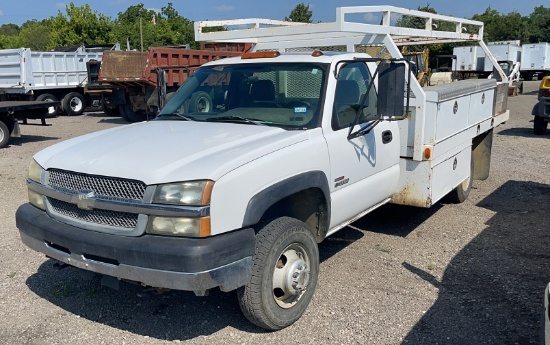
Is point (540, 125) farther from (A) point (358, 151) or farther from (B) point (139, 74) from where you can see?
(B) point (139, 74)

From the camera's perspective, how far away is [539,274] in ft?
16.1

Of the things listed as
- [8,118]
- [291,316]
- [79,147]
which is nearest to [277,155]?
[291,316]

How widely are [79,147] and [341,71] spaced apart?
224cm

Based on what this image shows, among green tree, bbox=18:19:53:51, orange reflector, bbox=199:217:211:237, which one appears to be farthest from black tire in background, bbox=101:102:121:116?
green tree, bbox=18:19:53:51

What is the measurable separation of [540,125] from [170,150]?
41.3ft

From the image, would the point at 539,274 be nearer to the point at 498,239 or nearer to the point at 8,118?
the point at 498,239

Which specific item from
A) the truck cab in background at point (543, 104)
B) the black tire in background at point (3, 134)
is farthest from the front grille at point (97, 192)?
the truck cab in background at point (543, 104)

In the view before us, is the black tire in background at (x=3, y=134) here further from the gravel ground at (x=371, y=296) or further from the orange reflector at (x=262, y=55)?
the orange reflector at (x=262, y=55)

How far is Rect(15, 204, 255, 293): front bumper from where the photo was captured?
3189 millimetres

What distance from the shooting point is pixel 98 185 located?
350 cm

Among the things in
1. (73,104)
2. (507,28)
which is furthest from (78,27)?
(507,28)

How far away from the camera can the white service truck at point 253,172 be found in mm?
3266

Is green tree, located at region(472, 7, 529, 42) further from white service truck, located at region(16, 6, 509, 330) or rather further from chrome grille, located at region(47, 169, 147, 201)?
chrome grille, located at region(47, 169, 147, 201)

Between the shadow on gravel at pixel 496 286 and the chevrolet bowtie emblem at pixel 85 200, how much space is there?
2.37 metres
